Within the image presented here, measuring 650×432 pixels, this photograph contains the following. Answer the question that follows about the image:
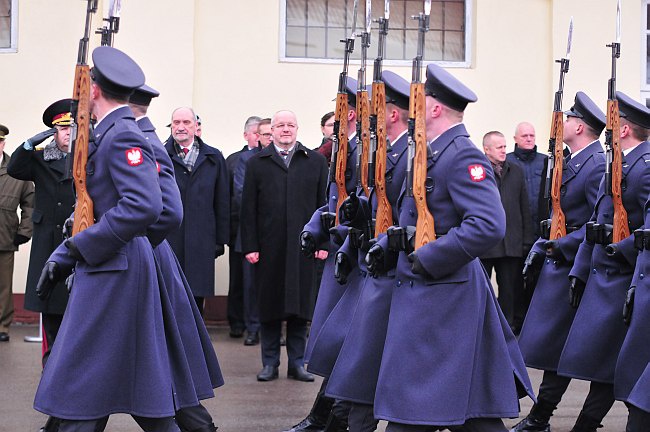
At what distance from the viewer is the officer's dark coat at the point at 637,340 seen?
6391 millimetres

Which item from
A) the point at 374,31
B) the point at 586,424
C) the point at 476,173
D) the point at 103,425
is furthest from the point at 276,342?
the point at 374,31

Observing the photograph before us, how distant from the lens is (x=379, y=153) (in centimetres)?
663

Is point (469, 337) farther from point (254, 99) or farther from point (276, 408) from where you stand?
point (254, 99)

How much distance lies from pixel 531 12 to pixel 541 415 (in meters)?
6.10

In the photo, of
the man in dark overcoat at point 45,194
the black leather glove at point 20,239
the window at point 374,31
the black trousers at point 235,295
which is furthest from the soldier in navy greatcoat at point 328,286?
the window at point 374,31

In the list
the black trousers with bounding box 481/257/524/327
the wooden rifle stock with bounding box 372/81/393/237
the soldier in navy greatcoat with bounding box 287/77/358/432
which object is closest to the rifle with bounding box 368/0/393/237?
the wooden rifle stock with bounding box 372/81/393/237

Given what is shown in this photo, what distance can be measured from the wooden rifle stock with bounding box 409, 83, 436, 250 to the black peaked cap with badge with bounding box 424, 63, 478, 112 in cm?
7

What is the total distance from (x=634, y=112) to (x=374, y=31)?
535 centimetres

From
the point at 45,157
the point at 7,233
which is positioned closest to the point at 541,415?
the point at 45,157

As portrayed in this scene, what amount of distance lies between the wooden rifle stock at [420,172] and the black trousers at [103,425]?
1373mm

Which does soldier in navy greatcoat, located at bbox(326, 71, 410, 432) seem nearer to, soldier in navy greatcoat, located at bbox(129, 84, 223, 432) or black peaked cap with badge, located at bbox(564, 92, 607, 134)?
soldier in navy greatcoat, located at bbox(129, 84, 223, 432)

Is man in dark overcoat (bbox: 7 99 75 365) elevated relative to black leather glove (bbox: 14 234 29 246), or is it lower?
elevated

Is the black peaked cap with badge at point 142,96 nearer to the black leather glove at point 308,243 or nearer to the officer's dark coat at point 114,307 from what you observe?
the officer's dark coat at point 114,307

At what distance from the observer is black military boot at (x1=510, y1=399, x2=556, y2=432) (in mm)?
7488
